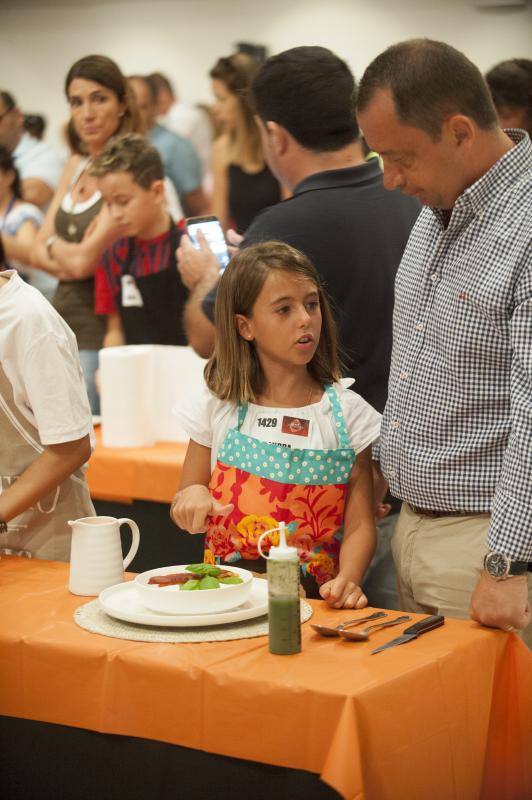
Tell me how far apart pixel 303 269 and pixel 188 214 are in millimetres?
3568

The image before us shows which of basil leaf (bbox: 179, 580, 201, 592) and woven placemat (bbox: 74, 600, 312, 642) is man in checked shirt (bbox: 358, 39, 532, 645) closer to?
woven placemat (bbox: 74, 600, 312, 642)

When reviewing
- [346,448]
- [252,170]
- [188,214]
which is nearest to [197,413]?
[346,448]

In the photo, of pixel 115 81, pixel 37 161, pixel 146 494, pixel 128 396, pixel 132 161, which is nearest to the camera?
pixel 146 494

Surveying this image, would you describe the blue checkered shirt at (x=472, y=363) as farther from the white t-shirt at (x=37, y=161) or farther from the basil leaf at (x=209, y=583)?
the white t-shirt at (x=37, y=161)

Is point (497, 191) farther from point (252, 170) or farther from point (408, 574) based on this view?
point (252, 170)

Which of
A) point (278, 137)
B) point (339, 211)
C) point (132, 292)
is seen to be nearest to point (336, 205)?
point (339, 211)

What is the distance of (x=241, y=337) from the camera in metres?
2.32

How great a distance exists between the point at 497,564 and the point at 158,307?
8.71ft

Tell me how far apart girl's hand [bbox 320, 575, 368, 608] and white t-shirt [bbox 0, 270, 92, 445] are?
0.69 meters

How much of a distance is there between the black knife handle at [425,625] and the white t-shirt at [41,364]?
2.91 ft

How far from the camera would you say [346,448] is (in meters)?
2.20

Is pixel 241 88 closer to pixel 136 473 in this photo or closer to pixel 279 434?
pixel 136 473

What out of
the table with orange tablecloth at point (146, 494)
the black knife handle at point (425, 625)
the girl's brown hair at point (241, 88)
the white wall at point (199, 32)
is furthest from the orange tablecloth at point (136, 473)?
the white wall at point (199, 32)

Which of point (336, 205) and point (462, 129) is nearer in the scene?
point (462, 129)
